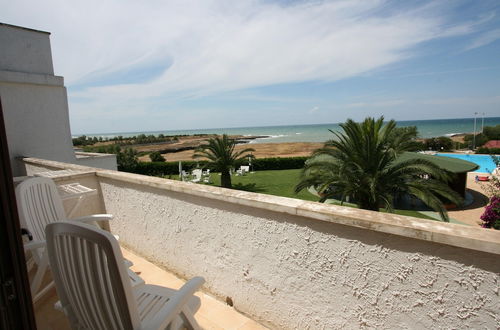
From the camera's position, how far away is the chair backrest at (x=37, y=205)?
8.97 feet

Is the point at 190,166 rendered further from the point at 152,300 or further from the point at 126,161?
the point at 152,300

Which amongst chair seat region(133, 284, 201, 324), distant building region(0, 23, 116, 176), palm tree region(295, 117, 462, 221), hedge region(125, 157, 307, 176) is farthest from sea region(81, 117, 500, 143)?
chair seat region(133, 284, 201, 324)

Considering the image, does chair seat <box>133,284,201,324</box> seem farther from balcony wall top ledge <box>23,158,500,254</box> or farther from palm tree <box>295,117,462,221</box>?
palm tree <box>295,117,462,221</box>

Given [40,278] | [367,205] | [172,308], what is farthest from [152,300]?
[367,205]

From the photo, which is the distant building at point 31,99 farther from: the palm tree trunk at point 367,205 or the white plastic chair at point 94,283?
the palm tree trunk at point 367,205

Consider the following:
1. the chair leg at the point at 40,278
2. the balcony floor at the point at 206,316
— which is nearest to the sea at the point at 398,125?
the balcony floor at the point at 206,316

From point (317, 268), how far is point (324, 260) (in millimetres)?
94

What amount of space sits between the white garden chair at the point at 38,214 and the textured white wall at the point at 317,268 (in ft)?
2.28

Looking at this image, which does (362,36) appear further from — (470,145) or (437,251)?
(470,145)

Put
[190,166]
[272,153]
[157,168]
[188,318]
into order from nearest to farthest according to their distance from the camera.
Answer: [188,318] → [157,168] → [190,166] → [272,153]

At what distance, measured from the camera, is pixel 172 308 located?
58.3 inches

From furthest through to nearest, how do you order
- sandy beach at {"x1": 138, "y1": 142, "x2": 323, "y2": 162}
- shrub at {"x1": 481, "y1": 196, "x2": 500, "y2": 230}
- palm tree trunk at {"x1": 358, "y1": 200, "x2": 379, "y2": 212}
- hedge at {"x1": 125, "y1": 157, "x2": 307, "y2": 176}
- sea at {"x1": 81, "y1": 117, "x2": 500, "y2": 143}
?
sea at {"x1": 81, "y1": 117, "x2": 500, "y2": 143} → sandy beach at {"x1": 138, "y1": 142, "x2": 323, "y2": 162} → hedge at {"x1": 125, "y1": 157, "x2": 307, "y2": 176} → palm tree trunk at {"x1": 358, "y1": 200, "x2": 379, "y2": 212} → shrub at {"x1": 481, "y1": 196, "x2": 500, "y2": 230}

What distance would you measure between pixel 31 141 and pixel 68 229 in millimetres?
9164

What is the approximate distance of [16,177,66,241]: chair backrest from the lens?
8.97 feet
